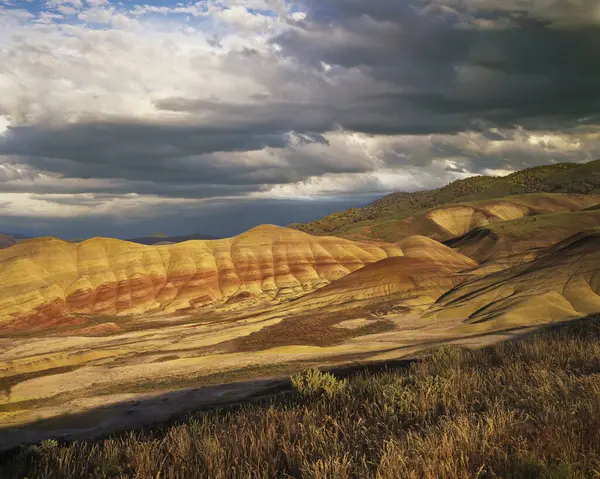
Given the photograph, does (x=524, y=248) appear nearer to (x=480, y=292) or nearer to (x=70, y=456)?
(x=480, y=292)

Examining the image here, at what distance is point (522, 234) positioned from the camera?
366ft

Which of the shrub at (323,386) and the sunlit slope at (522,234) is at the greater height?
the shrub at (323,386)

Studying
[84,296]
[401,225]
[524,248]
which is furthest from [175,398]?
[401,225]

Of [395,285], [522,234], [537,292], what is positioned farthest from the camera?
[522,234]

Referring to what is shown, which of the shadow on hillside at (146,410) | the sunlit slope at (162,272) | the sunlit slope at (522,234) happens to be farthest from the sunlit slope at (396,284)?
the shadow on hillside at (146,410)

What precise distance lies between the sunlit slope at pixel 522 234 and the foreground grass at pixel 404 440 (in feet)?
330

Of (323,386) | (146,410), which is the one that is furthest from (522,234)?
(323,386)

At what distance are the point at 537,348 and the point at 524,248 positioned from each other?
10039 cm

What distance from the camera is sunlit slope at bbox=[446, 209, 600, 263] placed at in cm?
10819

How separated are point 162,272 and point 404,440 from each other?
100m

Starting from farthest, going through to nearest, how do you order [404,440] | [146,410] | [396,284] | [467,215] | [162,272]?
[467,215] → [162,272] → [396,284] → [146,410] → [404,440]

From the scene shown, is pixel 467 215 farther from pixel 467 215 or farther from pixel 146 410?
pixel 146 410

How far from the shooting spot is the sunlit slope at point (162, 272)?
3625 inches

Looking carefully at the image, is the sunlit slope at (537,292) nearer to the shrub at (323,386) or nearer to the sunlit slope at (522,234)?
the sunlit slope at (522,234)
